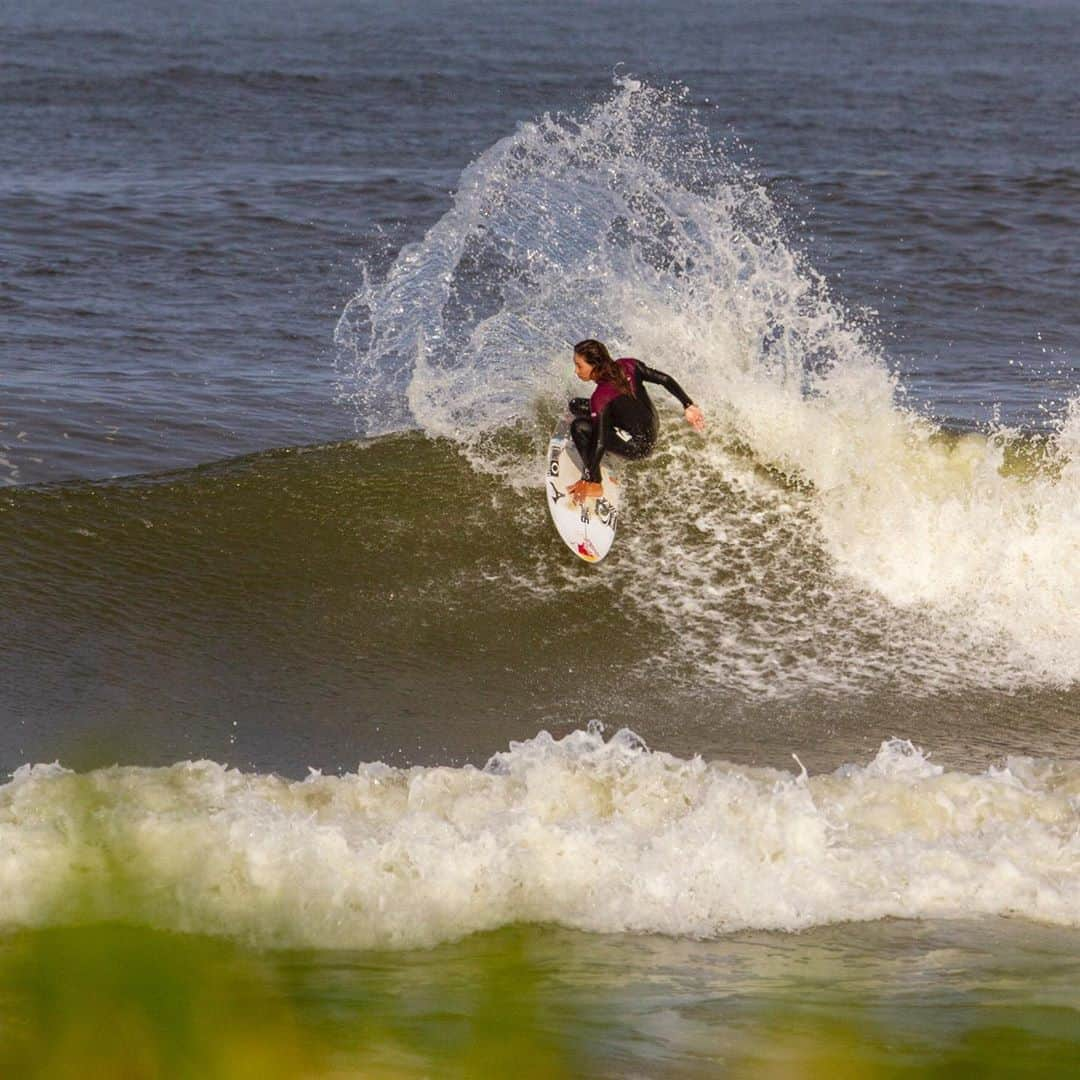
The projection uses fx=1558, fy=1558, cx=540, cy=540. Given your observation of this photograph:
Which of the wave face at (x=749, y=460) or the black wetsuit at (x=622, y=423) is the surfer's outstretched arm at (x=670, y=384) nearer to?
the black wetsuit at (x=622, y=423)

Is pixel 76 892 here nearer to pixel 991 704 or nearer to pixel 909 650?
pixel 991 704

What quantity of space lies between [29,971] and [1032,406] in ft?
45.8

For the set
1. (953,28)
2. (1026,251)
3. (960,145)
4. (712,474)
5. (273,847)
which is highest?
(953,28)

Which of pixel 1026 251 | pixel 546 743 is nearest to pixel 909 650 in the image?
pixel 546 743

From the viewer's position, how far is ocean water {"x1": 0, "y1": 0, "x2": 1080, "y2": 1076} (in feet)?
12.4

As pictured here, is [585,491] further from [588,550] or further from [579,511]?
[588,550]

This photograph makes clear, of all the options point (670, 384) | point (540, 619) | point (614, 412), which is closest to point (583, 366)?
point (614, 412)

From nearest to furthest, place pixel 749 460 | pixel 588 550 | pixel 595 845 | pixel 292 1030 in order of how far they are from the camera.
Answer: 1. pixel 292 1030
2. pixel 595 845
3. pixel 588 550
4. pixel 749 460

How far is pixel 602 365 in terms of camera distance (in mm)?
9797

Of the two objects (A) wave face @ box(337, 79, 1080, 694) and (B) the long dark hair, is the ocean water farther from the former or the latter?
(B) the long dark hair

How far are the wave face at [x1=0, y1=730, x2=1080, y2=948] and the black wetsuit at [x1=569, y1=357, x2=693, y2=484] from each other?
11.5 feet

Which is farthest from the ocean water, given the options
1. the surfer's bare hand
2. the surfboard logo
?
the surfer's bare hand

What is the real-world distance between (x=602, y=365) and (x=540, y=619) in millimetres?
1654

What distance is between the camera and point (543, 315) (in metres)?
12.5
